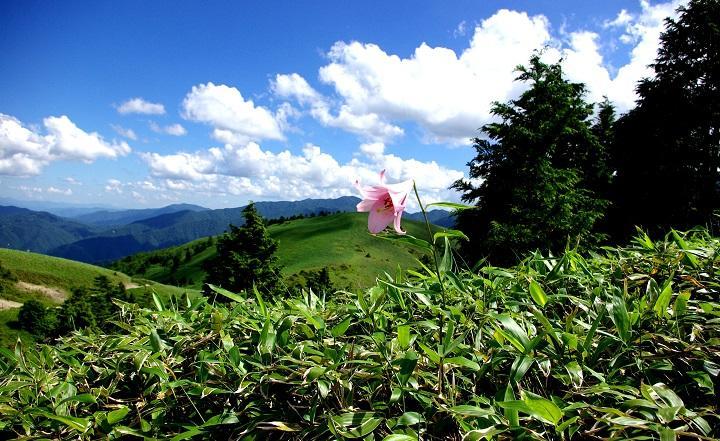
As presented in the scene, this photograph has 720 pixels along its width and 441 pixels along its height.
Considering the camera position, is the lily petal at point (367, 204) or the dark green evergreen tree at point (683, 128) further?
the dark green evergreen tree at point (683, 128)

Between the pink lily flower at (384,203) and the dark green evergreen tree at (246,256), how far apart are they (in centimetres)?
2901

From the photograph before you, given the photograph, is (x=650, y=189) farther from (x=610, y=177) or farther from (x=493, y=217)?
(x=493, y=217)

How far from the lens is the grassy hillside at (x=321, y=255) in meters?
69.4

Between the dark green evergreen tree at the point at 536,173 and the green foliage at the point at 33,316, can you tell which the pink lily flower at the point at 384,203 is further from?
the green foliage at the point at 33,316

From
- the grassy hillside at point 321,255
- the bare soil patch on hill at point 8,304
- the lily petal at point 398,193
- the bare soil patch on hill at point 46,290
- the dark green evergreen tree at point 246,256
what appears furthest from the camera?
the grassy hillside at point 321,255

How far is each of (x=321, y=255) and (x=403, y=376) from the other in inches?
2980

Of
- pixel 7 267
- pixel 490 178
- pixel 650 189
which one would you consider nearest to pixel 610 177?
pixel 650 189

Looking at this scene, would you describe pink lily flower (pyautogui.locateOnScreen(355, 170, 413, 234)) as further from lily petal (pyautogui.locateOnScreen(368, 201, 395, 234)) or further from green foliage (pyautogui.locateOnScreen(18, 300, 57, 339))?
green foliage (pyautogui.locateOnScreen(18, 300, 57, 339))

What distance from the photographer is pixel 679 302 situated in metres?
1.65

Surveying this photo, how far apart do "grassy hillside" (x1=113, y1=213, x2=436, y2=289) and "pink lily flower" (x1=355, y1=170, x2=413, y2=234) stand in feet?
178

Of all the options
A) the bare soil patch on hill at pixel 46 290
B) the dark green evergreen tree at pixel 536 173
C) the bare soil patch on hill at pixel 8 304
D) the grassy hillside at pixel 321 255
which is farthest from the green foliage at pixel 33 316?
the dark green evergreen tree at pixel 536 173

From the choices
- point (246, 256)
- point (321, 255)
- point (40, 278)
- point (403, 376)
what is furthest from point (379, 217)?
point (40, 278)

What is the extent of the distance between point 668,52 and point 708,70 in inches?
90.1

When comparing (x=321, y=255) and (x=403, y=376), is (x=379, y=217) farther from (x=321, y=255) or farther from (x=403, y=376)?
(x=321, y=255)
